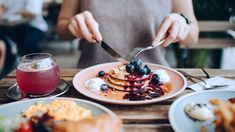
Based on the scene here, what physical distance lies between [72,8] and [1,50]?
1219mm

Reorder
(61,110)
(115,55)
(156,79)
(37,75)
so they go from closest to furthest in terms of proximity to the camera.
→ (61,110) < (37,75) < (156,79) < (115,55)

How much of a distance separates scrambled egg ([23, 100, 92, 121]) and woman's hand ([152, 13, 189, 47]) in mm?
559

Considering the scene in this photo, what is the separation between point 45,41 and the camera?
5.28 metres

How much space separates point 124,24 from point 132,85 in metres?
0.68

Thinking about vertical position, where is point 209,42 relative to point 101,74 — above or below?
below

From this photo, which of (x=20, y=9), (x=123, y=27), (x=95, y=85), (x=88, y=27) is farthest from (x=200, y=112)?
(x=20, y=9)

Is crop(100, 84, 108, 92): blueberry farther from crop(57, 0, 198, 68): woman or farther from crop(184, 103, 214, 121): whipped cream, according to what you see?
crop(57, 0, 198, 68): woman

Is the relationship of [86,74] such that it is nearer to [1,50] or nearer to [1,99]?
[1,99]

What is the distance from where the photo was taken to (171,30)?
1.35m

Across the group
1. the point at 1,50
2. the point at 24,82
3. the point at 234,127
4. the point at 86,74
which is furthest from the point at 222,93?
the point at 1,50

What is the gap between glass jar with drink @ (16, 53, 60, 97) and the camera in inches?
40.4

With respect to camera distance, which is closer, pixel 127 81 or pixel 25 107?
pixel 25 107

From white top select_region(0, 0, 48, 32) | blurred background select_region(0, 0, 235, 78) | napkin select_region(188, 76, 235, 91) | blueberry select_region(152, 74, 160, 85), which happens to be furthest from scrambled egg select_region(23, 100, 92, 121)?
white top select_region(0, 0, 48, 32)

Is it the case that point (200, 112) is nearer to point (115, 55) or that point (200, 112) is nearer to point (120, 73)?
point (120, 73)
